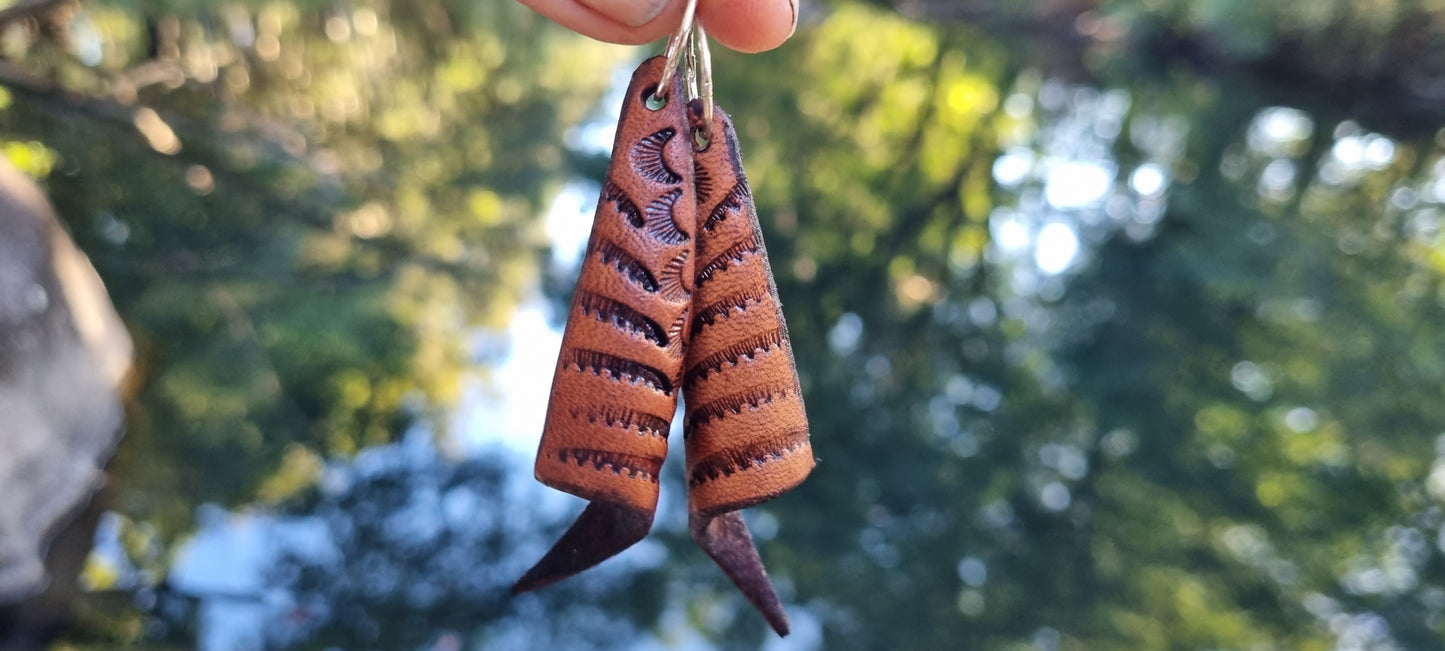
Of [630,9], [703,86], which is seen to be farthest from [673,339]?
[630,9]

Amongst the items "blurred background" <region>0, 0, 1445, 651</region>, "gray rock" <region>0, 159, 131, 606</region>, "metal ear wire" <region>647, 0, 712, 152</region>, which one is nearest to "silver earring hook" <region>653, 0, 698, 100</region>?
"metal ear wire" <region>647, 0, 712, 152</region>

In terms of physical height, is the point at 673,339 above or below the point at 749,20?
below

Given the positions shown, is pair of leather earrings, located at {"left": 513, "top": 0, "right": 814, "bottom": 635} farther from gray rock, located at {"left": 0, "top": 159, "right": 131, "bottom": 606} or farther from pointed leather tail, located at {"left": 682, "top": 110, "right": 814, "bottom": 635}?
gray rock, located at {"left": 0, "top": 159, "right": 131, "bottom": 606}

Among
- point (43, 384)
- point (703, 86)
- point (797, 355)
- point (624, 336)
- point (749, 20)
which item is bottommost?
point (43, 384)

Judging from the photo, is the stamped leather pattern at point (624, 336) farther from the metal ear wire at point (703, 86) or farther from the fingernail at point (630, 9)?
the fingernail at point (630, 9)

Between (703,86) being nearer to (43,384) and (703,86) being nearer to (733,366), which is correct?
(733,366)

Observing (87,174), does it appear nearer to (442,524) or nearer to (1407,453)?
(442,524)

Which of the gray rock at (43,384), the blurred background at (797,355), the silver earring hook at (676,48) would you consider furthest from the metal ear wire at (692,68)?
the gray rock at (43,384)

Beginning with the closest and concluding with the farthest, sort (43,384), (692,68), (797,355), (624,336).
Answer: (624,336), (692,68), (43,384), (797,355)
